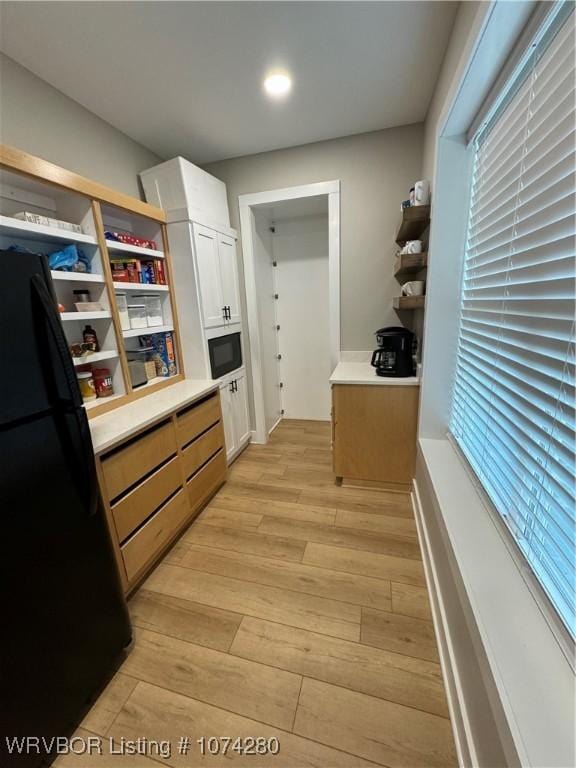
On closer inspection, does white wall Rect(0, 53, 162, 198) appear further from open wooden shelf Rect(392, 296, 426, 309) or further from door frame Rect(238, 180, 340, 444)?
open wooden shelf Rect(392, 296, 426, 309)

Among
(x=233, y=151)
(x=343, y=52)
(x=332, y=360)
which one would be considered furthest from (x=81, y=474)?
(x=233, y=151)

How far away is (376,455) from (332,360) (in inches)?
37.6

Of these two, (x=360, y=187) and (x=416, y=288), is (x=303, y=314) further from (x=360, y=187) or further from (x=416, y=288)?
(x=416, y=288)

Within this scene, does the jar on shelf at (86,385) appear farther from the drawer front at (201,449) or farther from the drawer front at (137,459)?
the drawer front at (201,449)

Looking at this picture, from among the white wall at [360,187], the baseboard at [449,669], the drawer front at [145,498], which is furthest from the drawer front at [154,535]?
the white wall at [360,187]

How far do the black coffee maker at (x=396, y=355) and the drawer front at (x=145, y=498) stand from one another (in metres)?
1.58

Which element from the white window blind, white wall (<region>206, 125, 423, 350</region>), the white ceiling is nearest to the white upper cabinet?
white wall (<region>206, 125, 423, 350</region>)

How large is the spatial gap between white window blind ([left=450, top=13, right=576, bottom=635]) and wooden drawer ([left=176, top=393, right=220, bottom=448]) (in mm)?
1628

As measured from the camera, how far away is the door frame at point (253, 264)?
2508 millimetres

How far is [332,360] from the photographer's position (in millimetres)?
2785

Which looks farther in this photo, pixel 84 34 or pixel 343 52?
pixel 343 52

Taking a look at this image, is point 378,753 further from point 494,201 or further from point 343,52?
point 343,52

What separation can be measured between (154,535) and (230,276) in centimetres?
210

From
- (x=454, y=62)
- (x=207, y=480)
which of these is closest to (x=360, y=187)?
(x=454, y=62)
